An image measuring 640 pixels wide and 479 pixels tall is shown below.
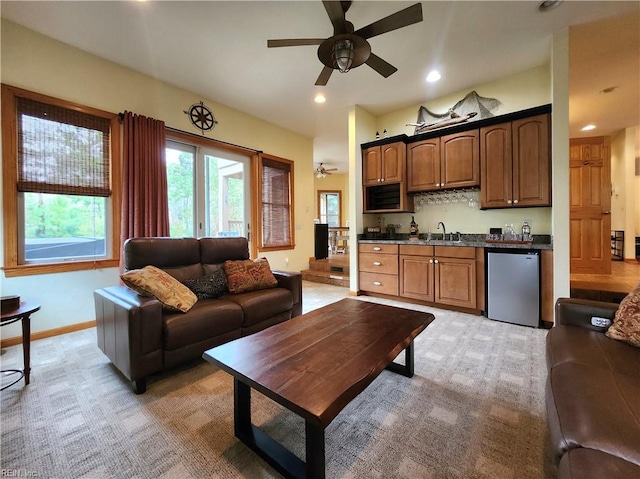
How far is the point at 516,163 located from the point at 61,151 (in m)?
5.12

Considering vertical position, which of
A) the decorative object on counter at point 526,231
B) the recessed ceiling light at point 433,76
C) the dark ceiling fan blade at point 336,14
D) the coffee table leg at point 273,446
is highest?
the recessed ceiling light at point 433,76

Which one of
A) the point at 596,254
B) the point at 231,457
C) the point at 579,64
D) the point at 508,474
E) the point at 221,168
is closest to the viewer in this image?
the point at 508,474

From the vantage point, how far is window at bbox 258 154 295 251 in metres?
5.08

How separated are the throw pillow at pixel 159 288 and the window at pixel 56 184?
5.27 ft

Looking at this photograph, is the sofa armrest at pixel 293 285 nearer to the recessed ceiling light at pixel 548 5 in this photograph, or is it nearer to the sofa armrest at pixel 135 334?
the sofa armrest at pixel 135 334

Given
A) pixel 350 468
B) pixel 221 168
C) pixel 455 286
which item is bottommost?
pixel 350 468

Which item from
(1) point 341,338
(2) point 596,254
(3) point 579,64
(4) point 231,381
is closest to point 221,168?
(4) point 231,381

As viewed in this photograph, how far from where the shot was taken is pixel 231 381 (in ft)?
6.49

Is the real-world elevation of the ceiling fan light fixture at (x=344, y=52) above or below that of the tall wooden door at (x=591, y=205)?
above

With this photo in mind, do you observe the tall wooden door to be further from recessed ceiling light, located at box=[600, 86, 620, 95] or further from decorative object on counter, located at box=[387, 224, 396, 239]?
decorative object on counter, located at box=[387, 224, 396, 239]

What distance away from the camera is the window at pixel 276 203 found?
508cm

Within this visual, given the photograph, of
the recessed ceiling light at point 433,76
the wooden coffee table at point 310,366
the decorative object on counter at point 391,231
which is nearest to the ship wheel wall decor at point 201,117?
the recessed ceiling light at point 433,76

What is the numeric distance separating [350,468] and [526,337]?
95.7 inches

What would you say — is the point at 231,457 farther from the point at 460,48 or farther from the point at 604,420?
the point at 460,48
